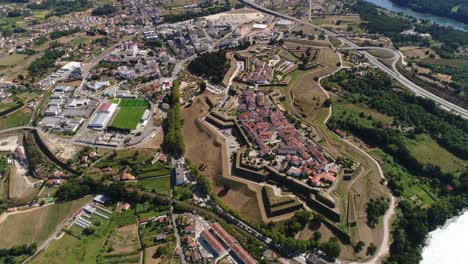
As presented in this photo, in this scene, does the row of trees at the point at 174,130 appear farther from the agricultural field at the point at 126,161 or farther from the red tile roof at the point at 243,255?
the red tile roof at the point at 243,255

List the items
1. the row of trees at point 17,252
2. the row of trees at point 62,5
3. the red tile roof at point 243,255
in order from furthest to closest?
the row of trees at point 62,5 → the row of trees at point 17,252 → the red tile roof at point 243,255

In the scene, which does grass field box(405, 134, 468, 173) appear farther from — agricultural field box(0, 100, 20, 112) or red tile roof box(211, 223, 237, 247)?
agricultural field box(0, 100, 20, 112)

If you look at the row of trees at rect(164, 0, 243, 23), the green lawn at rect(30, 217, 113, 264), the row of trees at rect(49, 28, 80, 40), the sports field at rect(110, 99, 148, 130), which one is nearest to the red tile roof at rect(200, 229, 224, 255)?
the green lawn at rect(30, 217, 113, 264)

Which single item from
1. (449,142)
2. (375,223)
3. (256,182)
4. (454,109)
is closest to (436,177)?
(449,142)

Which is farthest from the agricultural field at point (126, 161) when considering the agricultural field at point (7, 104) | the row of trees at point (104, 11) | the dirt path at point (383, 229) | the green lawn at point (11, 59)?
the row of trees at point (104, 11)

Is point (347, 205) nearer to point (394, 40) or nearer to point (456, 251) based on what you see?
point (456, 251)

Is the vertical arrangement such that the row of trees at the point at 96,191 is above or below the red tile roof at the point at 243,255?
below
